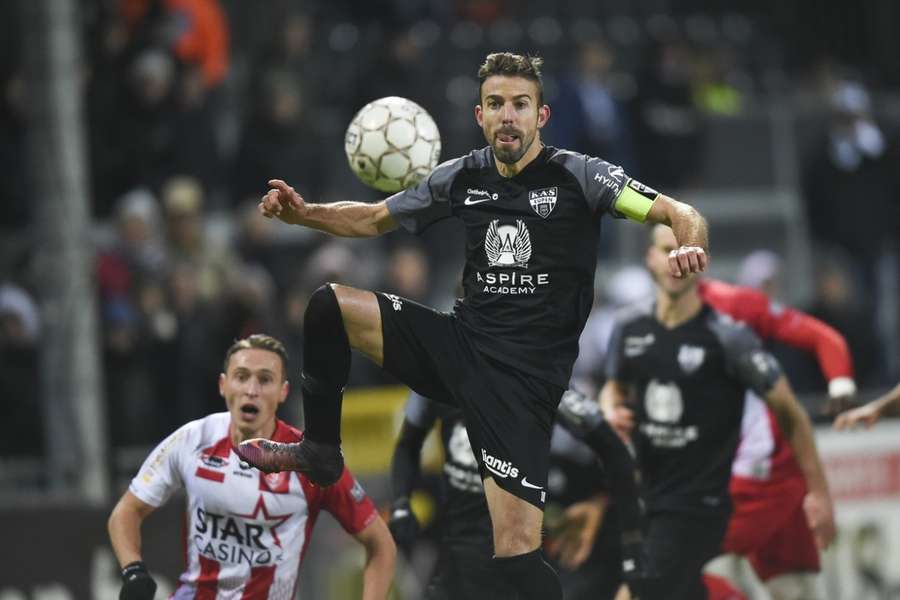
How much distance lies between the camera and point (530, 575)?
22.8 feet

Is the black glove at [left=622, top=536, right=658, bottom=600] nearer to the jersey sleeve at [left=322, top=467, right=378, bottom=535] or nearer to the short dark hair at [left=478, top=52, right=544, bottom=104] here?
the jersey sleeve at [left=322, top=467, right=378, bottom=535]

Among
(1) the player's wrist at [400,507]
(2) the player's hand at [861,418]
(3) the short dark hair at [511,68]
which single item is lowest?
(1) the player's wrist at [400,507]

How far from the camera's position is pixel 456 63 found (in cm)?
1656

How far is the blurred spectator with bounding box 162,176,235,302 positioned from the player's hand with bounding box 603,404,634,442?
4.21 m

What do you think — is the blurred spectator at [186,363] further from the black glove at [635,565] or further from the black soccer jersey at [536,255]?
the black soccer jersey at [536,255]

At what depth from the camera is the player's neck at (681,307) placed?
29.5 feet

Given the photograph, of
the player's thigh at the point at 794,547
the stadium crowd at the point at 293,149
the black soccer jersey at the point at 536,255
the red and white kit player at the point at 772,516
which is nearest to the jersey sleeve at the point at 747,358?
the red and white kit player at the point at 772,516

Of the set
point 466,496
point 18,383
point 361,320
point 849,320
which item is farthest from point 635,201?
point 849,320

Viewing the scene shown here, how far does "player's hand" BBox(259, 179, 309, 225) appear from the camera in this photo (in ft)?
23.1

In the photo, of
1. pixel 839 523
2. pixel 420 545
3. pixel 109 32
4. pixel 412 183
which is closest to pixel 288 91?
pixel 109 32

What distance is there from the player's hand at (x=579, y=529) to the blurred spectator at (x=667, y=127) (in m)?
6.68

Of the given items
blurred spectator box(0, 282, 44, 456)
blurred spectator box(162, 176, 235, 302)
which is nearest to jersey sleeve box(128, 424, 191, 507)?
blurred spectator box(0, 282, 44, 456)

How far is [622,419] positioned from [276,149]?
5382 mm

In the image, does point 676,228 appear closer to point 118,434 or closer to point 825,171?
point 118,434
